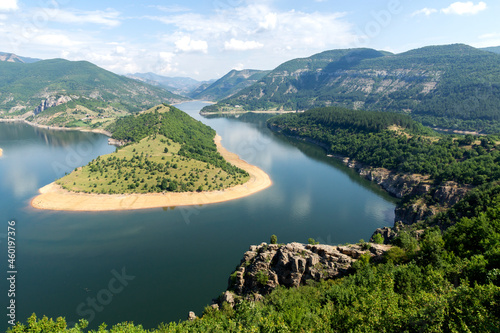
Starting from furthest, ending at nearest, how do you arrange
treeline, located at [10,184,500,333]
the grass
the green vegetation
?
the green vegetation, the grass, treeline, located at [10,184,500,333]

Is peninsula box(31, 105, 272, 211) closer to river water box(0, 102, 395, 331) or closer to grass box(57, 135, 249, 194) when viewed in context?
grass box(57, 135, 249, 194)

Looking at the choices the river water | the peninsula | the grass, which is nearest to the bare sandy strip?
the peninsula

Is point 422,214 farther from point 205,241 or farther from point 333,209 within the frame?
point 205,241

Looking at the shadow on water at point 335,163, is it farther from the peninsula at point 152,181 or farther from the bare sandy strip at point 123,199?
the bare sandy strip at point 123,199

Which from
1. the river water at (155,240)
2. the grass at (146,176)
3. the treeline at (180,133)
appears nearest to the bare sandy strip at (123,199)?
the grass at (146,176)

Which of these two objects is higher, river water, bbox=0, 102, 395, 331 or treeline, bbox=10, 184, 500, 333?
treeline, bbox=10, 184, 500, 333

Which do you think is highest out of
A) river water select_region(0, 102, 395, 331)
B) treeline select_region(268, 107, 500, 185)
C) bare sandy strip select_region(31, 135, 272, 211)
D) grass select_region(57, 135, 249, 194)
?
treeline select_region(268, 107, 500, 185)
